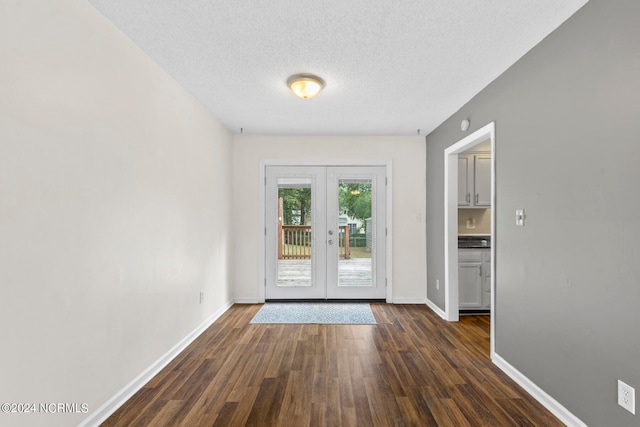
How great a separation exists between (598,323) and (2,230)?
298 cm

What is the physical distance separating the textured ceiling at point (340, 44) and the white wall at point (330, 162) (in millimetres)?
1185

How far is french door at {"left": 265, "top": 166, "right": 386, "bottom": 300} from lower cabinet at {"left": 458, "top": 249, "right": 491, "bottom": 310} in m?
1.09

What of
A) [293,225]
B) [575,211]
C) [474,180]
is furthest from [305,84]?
[474,180]

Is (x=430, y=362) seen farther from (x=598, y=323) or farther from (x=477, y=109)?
(x=477, y=109)

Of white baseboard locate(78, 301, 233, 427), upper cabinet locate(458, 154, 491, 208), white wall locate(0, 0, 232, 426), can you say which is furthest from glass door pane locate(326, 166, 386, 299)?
white wall locate(0, 0, 232, 426)

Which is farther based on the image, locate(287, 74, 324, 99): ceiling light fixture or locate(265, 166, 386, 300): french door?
locate(265, 166, 386, 300): french door

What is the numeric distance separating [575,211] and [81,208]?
9.49 ft

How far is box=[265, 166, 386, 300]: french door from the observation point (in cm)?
468

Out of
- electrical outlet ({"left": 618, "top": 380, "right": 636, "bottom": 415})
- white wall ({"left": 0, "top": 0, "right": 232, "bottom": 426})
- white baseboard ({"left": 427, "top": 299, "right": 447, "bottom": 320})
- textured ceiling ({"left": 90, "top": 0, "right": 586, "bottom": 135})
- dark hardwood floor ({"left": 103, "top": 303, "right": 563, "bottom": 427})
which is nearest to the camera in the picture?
white wall ({"left": 0, "top": 0, "right": 232, "bottom": 426})

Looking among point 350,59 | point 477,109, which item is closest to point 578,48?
point 477,109

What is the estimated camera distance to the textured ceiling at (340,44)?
1878 mm

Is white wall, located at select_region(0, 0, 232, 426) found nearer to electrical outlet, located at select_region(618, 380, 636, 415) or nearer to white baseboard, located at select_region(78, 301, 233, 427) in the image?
white baseboard, located at select_region(78, 301, 233, 427)

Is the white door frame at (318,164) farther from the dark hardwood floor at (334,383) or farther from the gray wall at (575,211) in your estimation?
the gray wall at (575,211)

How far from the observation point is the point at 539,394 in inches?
85.7
